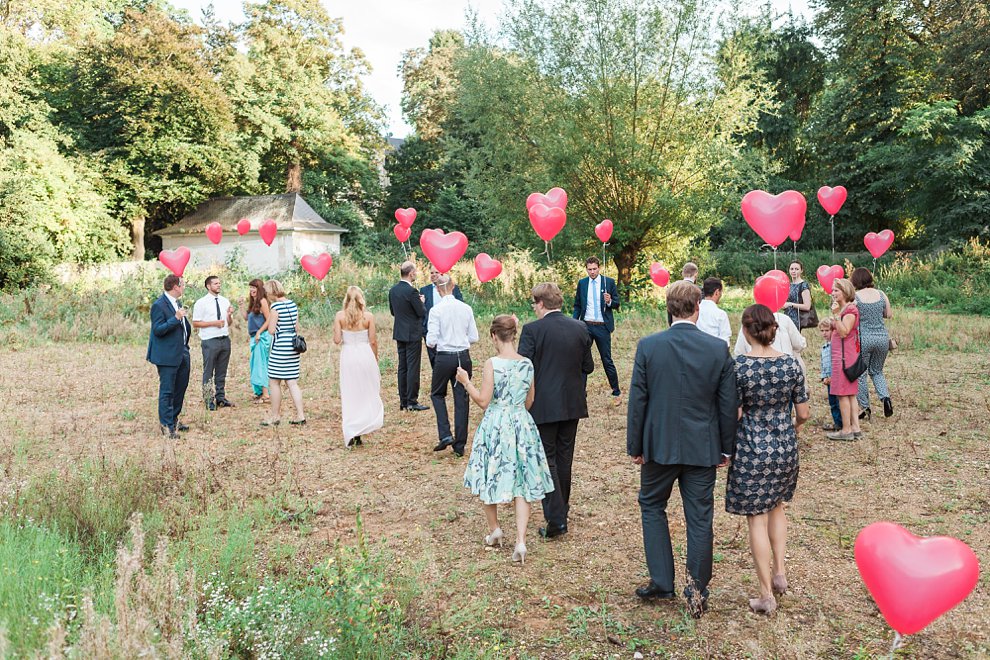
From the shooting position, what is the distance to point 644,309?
18141 millimetres

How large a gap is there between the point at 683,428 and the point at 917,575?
134cm

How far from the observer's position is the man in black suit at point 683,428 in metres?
3.82

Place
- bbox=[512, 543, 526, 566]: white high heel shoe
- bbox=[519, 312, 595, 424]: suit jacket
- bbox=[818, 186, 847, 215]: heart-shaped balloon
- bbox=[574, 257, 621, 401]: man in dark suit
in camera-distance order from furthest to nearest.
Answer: bbox=[818, 186, 847, 215]: heart-shaped balloon, bbox=[574, 257, 621, 401]: man in dark suit, bbox=[519, 312, 595, 424]: suit jacket, bbox=[512, 543, 526, 566]: white high heel shoe

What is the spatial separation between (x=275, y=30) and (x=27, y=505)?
34926mm

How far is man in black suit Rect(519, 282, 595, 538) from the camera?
16.0ft

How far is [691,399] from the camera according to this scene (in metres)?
3.84

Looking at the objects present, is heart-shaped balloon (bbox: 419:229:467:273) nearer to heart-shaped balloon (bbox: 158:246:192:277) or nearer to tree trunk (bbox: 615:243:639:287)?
heart-shaped balloon (bbox: 158:246:192:277)

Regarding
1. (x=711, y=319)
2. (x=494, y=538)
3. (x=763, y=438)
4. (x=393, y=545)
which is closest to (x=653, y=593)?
(x=763, y=438)

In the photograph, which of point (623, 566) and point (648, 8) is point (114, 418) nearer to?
point (623, 566)

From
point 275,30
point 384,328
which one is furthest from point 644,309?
point 275,30

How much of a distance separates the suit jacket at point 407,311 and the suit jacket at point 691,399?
5150 mm

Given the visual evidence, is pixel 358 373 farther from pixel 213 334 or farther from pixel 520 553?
pixel 520 553

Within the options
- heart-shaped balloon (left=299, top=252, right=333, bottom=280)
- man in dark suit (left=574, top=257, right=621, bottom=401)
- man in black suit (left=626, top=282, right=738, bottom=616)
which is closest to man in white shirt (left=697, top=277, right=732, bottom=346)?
man in dark suit (left=574, top=257, right=621, bottom=401)

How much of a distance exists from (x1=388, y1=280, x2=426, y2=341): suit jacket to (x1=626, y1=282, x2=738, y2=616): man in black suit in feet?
16.5
